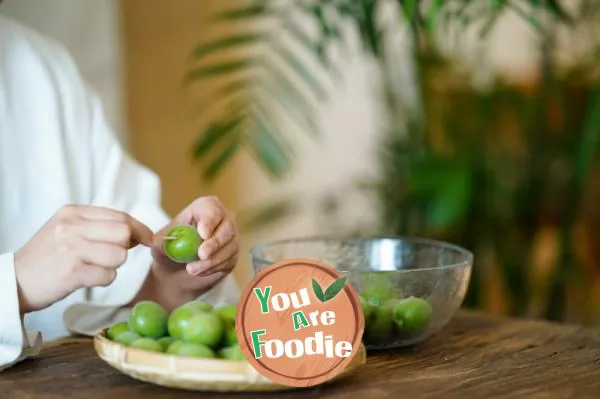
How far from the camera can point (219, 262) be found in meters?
1.04

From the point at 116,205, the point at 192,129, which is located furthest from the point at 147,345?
the point at 192,129

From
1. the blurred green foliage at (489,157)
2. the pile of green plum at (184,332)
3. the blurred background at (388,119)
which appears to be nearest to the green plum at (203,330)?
the pile of green plum at (184,332)

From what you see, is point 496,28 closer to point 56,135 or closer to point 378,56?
point 378,56

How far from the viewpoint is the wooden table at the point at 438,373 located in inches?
33.4

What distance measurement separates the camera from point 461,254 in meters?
1.13

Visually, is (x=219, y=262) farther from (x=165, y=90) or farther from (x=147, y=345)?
(x=165, y=90)

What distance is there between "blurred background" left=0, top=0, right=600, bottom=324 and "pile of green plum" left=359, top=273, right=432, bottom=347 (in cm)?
64

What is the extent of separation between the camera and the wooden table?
0.85 metres

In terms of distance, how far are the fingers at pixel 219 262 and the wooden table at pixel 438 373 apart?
5.6 inches

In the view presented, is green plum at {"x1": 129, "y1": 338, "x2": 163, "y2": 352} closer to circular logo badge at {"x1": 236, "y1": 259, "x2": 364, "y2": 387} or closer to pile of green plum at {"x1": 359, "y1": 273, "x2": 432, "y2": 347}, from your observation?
circular logo badge at {"x1": 236, "y1": 259, "x2": 364, "y2": 387}

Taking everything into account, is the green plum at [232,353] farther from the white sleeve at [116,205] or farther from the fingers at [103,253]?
the white sleeve at [116,205]

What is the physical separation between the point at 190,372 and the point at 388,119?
1.69 meters

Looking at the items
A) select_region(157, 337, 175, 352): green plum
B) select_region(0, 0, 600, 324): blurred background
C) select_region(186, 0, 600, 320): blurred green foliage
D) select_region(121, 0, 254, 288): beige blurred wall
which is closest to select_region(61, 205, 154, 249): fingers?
select_region(157, 337, 175, 352): green plum

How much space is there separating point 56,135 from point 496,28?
179 centimetres
